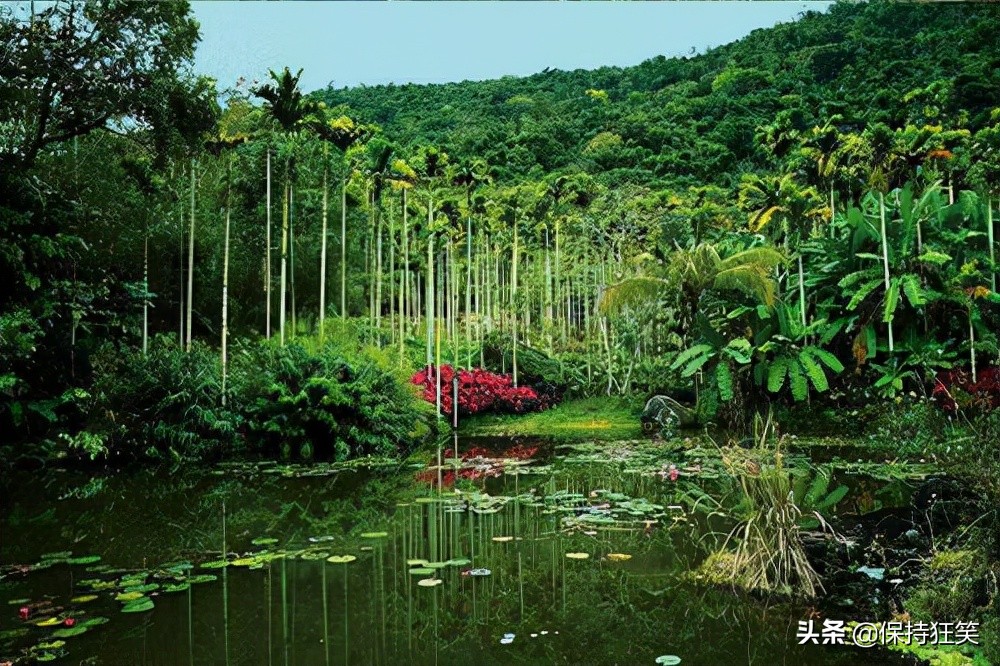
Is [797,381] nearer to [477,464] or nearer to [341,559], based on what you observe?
[477,464]

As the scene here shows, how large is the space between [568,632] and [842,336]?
1198cm

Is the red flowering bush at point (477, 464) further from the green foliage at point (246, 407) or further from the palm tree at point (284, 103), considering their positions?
the palm tree at point (284, 103)

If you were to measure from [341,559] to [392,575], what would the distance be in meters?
0.56

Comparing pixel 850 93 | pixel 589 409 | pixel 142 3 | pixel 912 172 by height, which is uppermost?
pixel 850 93

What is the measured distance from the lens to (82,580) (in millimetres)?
5277

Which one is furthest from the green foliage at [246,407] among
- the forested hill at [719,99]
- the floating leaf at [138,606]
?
the forested hill at [719,99]

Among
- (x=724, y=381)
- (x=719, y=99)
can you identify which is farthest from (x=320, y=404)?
(x=719, y=99)

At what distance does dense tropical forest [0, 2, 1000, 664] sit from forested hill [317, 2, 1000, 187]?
2817mm

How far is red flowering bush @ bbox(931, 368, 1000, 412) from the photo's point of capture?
11.3 meters

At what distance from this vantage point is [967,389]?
11.9m

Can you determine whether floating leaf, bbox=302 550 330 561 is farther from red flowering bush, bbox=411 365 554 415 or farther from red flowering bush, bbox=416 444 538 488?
red flowering bush, bbox=411 365 554 415

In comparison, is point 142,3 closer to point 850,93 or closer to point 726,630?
point 726,630

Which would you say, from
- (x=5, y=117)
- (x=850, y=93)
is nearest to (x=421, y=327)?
(x=5, y=117)

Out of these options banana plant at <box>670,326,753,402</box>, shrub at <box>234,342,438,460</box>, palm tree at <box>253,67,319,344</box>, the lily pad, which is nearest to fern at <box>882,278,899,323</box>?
banana plant at <box>670,326,753,402</box>
